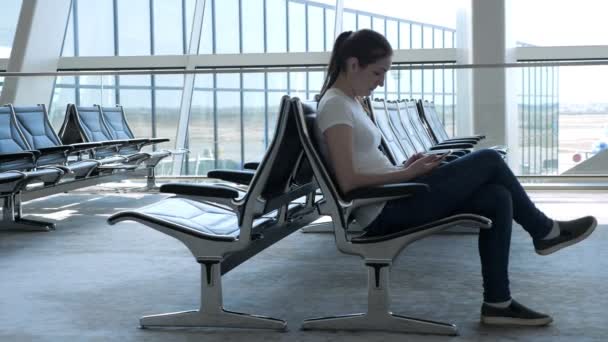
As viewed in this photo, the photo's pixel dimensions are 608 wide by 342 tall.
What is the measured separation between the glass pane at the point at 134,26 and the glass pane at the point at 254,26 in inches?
85.6

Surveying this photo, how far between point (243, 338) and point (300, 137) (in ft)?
2.29

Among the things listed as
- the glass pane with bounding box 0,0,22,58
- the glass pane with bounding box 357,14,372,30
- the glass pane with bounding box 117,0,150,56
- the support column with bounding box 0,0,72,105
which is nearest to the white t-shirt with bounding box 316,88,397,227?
the support column with bounding box 0,0,72,105

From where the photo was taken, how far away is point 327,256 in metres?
4.52

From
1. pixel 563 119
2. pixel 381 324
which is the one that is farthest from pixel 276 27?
pixel 381 324

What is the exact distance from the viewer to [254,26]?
1653cm

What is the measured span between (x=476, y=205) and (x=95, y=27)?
15104mm

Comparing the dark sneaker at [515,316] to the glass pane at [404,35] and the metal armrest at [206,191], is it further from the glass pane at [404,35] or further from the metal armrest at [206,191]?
the glass pane at [404,35]

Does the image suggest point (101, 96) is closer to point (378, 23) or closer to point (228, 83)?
point (228, 83)

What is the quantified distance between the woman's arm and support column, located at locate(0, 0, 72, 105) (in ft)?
24.7

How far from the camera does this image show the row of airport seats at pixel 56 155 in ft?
18.6

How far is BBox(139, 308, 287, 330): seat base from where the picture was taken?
114 inches

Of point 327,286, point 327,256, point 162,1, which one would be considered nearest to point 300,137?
point 327,286

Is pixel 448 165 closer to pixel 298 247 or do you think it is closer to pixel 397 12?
pixel 298 247

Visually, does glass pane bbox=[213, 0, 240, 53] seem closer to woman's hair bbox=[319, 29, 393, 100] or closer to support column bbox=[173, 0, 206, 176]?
support column bbox=[173, 0, 206, 176]
